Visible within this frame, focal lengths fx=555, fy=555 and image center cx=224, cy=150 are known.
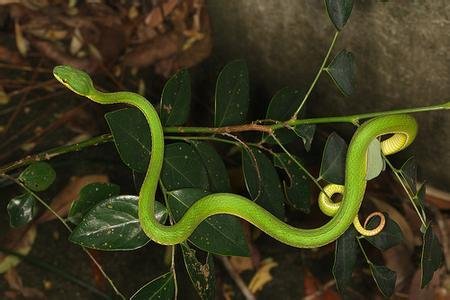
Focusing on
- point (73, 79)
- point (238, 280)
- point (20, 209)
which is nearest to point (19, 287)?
point (20, 209)

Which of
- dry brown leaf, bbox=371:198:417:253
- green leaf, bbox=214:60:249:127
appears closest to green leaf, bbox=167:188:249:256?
green leaf, bbox=214:60:249:127

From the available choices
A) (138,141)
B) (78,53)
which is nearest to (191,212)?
(138,141)

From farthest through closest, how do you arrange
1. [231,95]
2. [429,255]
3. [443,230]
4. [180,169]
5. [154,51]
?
[154,51] < [443,230] < [231,95] < [180,169] < [429,255]

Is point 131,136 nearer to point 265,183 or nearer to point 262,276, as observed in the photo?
point 265,183

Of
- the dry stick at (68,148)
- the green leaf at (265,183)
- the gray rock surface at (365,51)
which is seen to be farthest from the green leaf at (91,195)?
the gray rock surface at (365,51)

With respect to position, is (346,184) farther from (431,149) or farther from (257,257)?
(257,257)

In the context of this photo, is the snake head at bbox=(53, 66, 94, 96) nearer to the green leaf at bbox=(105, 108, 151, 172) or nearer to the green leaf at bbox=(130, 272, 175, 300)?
the green leaf at bbox=(105, 108, 151, 172)
